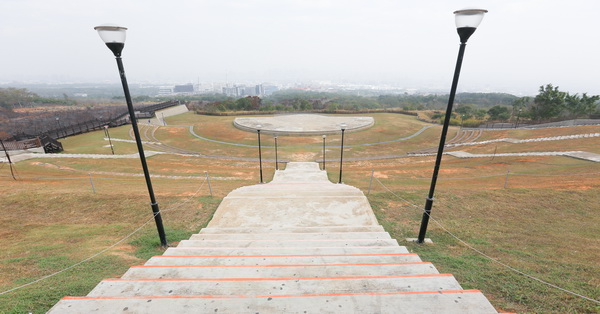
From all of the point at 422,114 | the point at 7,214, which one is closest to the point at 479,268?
the point at 7,214

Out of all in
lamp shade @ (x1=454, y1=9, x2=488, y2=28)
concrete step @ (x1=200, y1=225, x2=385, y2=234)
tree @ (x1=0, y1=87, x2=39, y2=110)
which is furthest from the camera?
tree @ (x1=0, y1=87, x2=39, y2=110)

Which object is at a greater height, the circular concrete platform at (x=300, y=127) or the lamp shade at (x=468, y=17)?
the lamp shade at (x=468, y=17)

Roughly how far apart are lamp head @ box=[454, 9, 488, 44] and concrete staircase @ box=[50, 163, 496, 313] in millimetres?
4592

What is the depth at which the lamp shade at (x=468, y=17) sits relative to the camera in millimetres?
4645

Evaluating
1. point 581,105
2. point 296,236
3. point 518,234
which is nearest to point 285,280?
point 296,236

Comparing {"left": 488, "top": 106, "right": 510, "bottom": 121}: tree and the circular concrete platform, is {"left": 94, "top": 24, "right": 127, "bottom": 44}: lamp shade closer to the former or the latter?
the circular concrete platform

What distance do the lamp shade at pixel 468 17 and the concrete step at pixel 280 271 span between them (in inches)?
184

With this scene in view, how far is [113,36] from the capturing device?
500 centimetres

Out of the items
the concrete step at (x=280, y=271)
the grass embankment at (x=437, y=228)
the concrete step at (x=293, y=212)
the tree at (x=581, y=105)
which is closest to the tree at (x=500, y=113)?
the tree at (x=581, y=105)

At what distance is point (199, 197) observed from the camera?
1101 centimetres

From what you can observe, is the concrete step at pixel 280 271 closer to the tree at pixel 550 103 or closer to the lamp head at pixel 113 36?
the lamp head at pixel 113 36

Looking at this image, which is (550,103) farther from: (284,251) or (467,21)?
(284,251)

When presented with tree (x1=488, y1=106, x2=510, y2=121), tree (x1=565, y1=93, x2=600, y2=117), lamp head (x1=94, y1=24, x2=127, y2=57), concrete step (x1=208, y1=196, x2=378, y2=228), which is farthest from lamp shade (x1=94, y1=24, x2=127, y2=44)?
tree (x1=488, y1=106, x2=510, y2=121)

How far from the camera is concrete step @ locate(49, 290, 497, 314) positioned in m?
3.02
